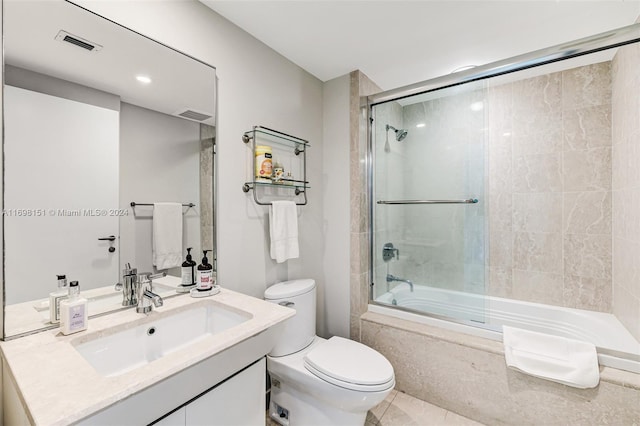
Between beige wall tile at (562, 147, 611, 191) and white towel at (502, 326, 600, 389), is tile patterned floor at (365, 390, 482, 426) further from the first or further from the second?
beige wall tile at (562, 147, 611, 191)

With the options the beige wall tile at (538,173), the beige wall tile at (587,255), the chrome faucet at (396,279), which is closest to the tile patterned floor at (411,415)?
the chrome faucet at (396,279)

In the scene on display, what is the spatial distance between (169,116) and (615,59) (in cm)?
280

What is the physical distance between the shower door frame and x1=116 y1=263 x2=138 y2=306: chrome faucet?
5.07 feet

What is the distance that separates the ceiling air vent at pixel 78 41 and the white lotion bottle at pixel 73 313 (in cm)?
88

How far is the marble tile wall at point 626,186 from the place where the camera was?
1503 millimetres

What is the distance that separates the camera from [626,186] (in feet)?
5.39

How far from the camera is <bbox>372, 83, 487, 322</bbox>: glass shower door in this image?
6.50 feet

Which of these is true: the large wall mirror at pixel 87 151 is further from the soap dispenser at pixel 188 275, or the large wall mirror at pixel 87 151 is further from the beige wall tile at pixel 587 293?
the beige wall tile at pixel 587 293

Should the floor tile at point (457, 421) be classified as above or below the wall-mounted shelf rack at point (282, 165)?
below

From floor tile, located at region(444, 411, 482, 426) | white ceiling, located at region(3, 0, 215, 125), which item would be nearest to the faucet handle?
white ceiling, located at region(3, 0, 215, 125)

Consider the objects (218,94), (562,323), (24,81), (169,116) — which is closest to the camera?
(24,81)

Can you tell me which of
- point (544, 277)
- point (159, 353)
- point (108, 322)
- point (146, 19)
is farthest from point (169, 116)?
point (544, 277)

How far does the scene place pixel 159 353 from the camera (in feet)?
3.52

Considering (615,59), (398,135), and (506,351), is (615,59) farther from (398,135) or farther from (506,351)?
(506,351)
